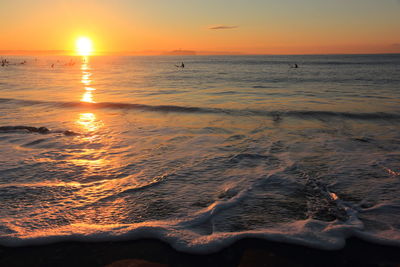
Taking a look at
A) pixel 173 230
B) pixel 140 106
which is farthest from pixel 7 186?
pixel 140 106

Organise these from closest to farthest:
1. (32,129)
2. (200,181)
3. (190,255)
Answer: (190,255) < (200,181) < (32,129)

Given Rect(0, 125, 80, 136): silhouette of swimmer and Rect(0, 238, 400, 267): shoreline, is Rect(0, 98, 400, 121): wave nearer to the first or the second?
Rect(0, 125, 80, 136): silhouette of swimmer

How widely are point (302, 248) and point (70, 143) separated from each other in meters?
7.88

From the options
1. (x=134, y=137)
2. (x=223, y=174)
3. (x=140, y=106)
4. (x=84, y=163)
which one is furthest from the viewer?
(x=140, y=106)

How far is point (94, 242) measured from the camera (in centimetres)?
417

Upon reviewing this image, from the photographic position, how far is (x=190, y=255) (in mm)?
3916

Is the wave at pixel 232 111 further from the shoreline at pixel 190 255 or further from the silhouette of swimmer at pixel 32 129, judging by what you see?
the shoreline at pixel 190 255

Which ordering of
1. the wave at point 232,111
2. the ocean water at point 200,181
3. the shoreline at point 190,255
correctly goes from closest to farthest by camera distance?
the shoreline at point 190,255 < the ocean water at point 200,181 < the wave at point 232,111

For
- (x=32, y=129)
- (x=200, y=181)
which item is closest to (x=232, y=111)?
(x=32, y=129)

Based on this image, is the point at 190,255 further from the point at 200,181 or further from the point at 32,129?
the point at 32,129

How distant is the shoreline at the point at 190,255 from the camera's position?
3752 millimetres

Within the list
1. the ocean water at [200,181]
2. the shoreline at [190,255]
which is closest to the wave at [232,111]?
the ocean water at [200,181]

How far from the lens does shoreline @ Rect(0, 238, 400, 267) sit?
3.75 m

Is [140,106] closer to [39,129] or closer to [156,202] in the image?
[39,129]
